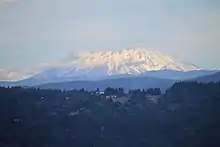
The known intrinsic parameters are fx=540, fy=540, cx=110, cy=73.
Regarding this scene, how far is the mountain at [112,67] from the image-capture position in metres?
6.64

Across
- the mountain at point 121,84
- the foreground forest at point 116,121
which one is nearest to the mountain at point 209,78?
the foreground forest at point 116,121

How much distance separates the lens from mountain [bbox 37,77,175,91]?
6.76m

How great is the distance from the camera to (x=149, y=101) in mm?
6938

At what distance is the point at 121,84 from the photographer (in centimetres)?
682

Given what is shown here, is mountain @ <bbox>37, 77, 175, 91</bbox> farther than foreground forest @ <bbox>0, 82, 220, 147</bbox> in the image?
Yes

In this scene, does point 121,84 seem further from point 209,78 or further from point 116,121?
point 209,78

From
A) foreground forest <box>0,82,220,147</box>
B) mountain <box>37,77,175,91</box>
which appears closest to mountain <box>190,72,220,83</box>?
foreground forest <box>0,82,220,147</box>

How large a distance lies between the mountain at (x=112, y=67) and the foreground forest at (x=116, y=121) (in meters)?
0.22

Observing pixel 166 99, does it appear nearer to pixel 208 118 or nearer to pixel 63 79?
pixel 208 118

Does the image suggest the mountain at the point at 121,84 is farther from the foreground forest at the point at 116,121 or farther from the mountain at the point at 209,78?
the mountain at the point at 209,78

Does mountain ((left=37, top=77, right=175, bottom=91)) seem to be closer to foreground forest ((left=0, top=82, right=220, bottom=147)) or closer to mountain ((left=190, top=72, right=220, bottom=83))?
foreground forest ((left=0, top=82, right=220, bottom=147))

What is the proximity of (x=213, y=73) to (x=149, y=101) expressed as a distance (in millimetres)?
887

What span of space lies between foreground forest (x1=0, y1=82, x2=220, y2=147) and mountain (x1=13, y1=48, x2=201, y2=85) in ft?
0.73

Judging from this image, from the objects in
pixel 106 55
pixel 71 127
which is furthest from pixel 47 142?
pixel 106 55
